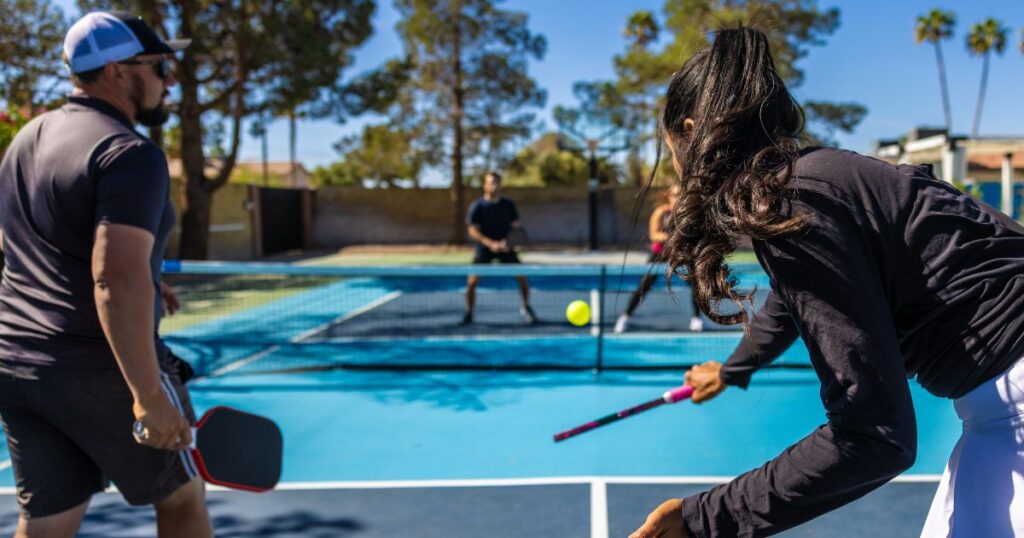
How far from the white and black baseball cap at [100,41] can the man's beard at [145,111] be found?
0.33 feet

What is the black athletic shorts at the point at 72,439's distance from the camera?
2082 mm

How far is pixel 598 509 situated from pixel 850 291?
2.77 meters

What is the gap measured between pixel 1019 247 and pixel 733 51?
612 mm

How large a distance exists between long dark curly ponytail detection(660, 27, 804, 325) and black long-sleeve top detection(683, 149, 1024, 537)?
6 cm

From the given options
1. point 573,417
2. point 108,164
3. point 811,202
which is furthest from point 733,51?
point 573,417

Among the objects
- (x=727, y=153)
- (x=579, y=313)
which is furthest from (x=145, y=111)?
(x=579, y=313)

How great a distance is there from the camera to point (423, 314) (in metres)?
10.4

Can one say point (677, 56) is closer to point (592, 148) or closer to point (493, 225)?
point (592, 148)

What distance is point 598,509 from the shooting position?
372cm

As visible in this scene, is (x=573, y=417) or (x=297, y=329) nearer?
(x=573, y=417)

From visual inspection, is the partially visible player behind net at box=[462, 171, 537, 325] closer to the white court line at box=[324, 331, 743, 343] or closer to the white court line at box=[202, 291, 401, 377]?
the white court line at box=[324, 331, 743, 343]

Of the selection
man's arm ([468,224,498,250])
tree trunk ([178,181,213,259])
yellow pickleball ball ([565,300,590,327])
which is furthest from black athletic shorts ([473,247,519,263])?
tree trunk ([178,181,213,259])

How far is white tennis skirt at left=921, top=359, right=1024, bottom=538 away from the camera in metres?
1.30

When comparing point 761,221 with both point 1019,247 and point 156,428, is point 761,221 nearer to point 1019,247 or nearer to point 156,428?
point 1019,247
